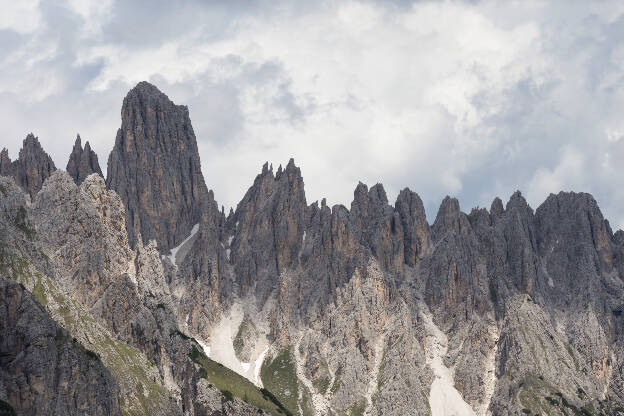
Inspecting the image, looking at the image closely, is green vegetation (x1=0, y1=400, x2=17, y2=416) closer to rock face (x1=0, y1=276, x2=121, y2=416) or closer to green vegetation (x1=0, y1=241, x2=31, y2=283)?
rock face (x1=0, y1=276, x2=121, y2=416)

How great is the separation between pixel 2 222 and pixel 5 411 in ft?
198

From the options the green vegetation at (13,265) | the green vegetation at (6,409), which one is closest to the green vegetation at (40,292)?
the green vegetation at (13,265)

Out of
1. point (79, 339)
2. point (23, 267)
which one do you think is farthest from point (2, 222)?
point (79, 339)

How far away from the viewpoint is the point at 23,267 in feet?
625

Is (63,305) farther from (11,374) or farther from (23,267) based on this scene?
(11,374)

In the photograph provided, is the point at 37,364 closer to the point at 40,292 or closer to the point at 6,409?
the point at 6,409

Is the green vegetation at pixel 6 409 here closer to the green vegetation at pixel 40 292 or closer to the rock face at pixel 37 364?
the rock face at pixel 37 364

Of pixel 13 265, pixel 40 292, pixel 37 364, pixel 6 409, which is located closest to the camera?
Result: pixel 6 409

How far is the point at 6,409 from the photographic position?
487 ft

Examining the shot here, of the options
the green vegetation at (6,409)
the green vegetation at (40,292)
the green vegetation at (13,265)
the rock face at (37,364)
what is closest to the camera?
the green vegetation at (6,409)

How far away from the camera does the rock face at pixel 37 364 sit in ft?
519

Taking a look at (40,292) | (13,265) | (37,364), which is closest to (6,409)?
(37,364)

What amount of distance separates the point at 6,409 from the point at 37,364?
1504cm

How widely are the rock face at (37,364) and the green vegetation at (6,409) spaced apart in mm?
2688
